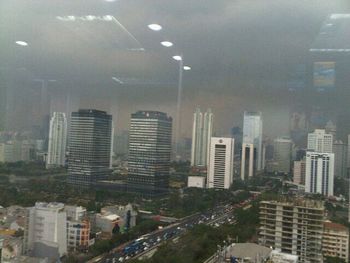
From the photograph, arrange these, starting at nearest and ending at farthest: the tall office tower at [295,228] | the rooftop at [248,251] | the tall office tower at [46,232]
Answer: the rooftop at [248,251], the tall office tower at [295,228], the tall office tower at [46,232]

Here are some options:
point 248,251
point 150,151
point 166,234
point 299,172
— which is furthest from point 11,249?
point 299,172

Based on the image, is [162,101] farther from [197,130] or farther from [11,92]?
[11,92]

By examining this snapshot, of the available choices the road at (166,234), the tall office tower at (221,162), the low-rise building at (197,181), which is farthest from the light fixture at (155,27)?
the road at (166,234)

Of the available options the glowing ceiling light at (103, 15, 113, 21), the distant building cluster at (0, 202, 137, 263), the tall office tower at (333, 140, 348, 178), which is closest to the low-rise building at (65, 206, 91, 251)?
the distant building cluster at (0, 202, 137, 263)

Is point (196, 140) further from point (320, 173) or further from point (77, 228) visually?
point (77, 228)

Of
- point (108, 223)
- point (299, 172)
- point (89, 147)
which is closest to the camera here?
point (299, 172)

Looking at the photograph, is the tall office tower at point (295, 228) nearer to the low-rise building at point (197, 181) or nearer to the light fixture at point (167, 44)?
the low-rise building at point (197, 181)
